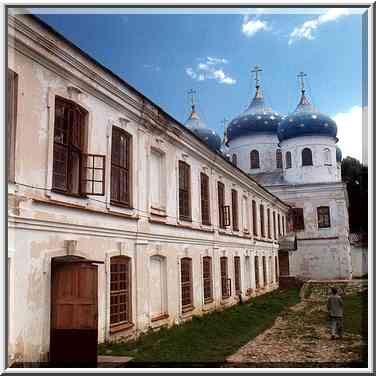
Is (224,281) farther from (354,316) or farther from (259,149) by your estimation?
(259,149)

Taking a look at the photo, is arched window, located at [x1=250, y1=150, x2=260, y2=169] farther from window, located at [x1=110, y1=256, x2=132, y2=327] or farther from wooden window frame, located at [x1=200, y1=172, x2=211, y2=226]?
window, located at [x1=110, y1=256, x2=132, y2=327]

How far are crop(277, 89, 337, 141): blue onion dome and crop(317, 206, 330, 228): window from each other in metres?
5.29

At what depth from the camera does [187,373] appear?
7.03 meters

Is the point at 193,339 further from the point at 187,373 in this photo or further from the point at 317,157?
the point at 317,157

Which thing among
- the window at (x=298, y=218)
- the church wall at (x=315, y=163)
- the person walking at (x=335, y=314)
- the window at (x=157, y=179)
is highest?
the church wall at (x=315, y=163)

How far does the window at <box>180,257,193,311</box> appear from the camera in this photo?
13.7 m

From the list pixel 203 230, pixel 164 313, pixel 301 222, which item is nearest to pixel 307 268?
pixel 301 222

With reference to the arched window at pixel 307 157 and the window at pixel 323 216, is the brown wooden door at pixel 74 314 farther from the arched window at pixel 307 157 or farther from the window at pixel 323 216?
the arched window at pixel 307 157

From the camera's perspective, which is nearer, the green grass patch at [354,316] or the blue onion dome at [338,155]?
the green grass patch at [354,316]

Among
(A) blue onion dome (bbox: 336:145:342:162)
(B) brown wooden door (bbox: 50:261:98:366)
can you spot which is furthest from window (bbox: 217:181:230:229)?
(A) blue onion dome (bbox: 336:145:342:162)

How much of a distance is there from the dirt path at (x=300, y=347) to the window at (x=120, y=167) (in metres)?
4.13

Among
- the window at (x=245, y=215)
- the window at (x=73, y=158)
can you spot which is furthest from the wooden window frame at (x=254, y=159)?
the window at (x=73, y=158)

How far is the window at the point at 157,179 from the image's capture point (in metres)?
12.4

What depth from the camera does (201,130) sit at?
35.3 metres
